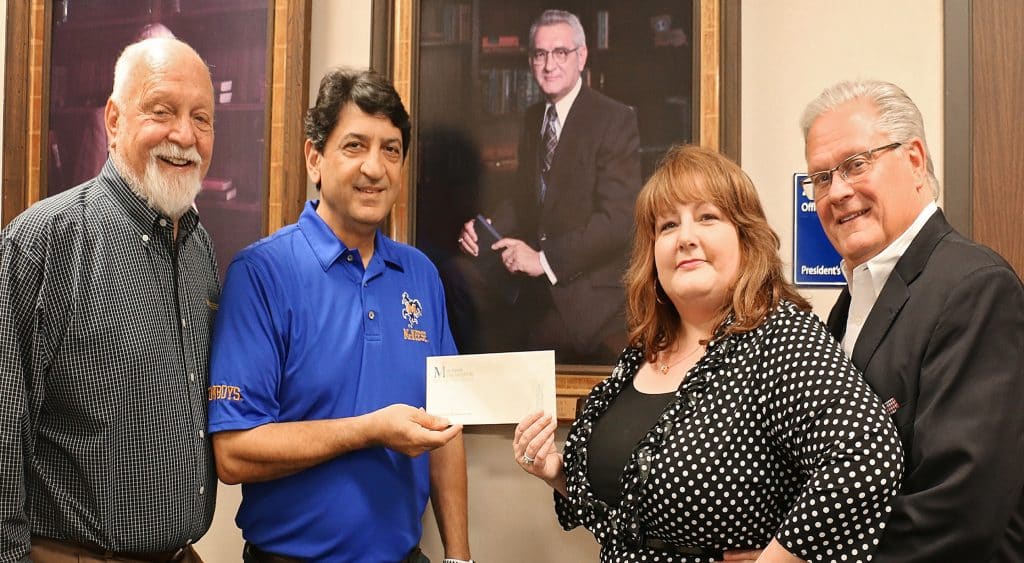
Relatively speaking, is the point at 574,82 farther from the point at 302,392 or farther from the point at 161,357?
the point at 161,357

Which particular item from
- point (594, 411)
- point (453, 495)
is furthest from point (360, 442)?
point (594, 411)

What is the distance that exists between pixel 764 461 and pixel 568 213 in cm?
116

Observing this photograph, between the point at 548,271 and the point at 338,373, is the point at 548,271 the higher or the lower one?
the higher one

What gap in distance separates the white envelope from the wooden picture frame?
1.01 metres

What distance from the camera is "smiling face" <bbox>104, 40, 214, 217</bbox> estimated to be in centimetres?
189

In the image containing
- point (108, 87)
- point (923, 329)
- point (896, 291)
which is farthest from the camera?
point (108, 87)

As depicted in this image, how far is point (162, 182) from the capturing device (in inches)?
74.3

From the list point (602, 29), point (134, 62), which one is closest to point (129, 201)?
point (134, 62)

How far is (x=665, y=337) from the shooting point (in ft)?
6.20

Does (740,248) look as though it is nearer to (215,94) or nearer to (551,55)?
(551,55)

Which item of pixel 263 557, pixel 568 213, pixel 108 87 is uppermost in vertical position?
pixel 108 87

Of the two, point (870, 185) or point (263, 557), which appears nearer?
point (870, 185)

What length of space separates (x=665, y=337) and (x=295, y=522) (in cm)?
102

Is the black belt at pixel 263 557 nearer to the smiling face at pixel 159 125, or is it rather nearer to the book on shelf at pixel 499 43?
the smiling face at pixel 159 125
